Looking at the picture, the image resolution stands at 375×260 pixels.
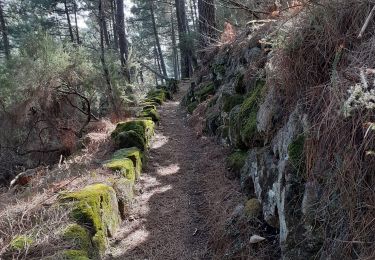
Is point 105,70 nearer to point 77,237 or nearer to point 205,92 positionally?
point 205,92

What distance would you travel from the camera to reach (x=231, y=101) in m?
5.60

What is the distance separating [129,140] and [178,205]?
5.96ft

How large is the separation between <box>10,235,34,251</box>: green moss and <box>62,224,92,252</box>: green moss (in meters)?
0.28

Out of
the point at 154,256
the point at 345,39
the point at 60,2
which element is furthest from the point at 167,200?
the point at 60,2

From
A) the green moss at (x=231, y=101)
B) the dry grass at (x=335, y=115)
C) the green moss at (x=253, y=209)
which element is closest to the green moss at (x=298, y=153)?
the dry grass at (x=335, y=115)

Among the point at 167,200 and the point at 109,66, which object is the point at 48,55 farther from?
the point at 167,200

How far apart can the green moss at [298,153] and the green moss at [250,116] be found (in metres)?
1.24

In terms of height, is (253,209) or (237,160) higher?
(237,160)

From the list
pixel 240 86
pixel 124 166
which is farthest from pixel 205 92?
pixel 124 166

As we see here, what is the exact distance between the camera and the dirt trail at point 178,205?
Result: 3.47 metres

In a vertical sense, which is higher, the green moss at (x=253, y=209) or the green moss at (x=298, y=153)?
the green moss at (x=298, y=153)

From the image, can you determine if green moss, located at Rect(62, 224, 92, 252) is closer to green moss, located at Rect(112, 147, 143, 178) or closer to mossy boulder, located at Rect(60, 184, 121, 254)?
mossy boulder, located at Rect(60, 184, 121, 254)

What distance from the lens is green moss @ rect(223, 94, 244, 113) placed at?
5.48 meters

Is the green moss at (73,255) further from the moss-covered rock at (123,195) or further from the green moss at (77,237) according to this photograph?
the moss-covered rock at (123,195)
